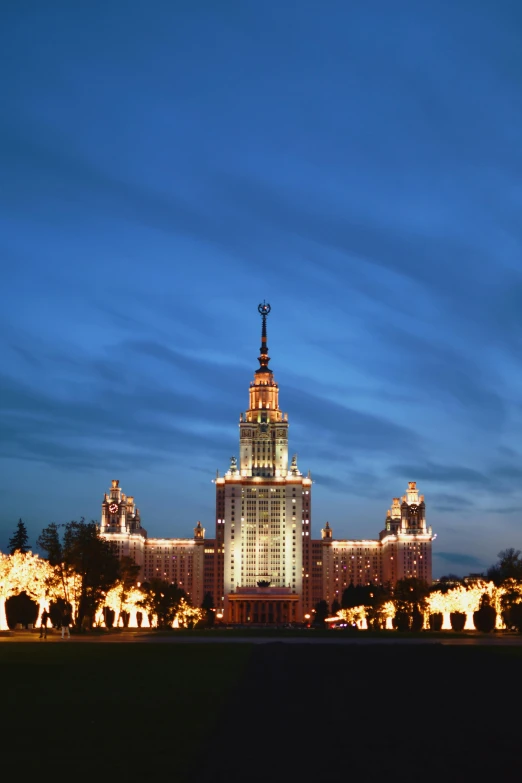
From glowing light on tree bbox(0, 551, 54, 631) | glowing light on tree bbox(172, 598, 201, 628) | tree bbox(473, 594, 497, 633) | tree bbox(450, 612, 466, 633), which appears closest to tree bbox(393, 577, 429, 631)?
tree bbox(450, 612, 466, 633)

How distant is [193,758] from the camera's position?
49.9 ft

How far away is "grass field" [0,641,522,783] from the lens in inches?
572

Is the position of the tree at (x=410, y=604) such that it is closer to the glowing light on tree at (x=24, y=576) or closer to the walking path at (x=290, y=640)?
the walking path at (x=290, y=640)

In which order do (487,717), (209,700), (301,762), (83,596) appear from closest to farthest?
(301,762)
(487,717)
(209,700)
(83,596)

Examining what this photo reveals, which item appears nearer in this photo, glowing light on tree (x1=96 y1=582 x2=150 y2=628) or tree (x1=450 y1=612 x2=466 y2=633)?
glowing light on tree (x1=96 y1=582 x2=150 y2=628)

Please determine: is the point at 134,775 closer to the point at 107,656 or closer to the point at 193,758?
the point at 193,758

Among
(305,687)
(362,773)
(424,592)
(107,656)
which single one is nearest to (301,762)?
(362,773)

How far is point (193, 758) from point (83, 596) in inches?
3474

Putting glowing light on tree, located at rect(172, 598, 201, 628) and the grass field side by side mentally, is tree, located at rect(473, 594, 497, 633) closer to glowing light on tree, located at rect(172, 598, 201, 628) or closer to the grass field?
glowing light on tree, located at rect(172, 598, 201, 628)

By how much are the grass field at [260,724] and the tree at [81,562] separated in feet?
209

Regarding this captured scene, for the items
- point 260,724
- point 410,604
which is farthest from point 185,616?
point 260,724

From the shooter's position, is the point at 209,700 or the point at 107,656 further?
the point at 107,656

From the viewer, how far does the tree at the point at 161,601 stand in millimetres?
146250

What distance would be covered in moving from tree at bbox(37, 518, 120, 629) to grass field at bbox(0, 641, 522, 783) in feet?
209
